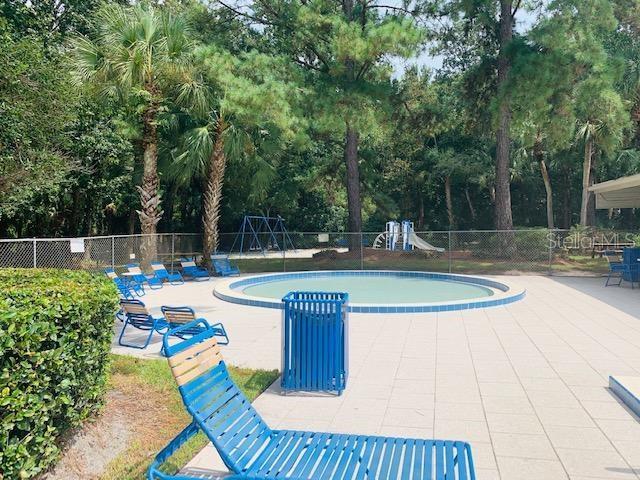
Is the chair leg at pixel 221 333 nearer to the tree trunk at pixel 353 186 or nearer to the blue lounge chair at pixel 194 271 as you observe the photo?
the blue lounge chair at pixel 194 271

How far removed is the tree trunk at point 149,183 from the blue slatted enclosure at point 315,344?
11440mm

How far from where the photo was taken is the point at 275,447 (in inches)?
118

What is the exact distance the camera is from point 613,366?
6.11m

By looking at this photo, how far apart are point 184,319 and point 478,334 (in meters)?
4.61

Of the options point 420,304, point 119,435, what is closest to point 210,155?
point 420,304

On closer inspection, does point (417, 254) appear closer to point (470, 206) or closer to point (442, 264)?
point (442, 264)

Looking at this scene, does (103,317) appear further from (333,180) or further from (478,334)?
(333,180)

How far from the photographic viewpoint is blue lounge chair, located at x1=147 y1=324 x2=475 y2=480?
104 inches

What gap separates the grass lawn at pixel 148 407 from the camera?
3514 mm

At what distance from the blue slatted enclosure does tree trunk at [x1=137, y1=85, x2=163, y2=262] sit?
11.4 m

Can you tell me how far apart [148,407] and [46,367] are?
5.33 ft

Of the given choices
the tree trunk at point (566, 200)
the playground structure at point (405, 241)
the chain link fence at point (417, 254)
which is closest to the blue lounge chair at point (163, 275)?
the chain link fence at point (417, 254)

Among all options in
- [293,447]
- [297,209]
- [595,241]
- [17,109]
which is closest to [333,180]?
[297,209]

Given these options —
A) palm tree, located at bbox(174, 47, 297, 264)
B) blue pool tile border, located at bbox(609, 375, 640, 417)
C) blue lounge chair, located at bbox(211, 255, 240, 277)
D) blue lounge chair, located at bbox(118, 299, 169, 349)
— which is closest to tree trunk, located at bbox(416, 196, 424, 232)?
palm tree, located at bbox(174, 47, 297, 264)
